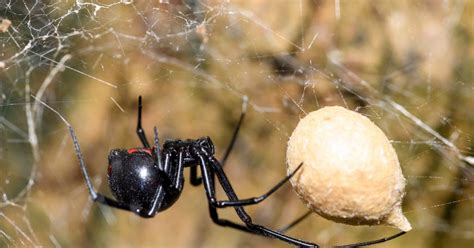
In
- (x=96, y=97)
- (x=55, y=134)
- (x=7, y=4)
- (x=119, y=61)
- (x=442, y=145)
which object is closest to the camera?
(x=442, y=145)

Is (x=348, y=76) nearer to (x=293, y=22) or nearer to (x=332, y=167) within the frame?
(x=293, y=22)

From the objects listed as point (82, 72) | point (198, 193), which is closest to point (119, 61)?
point (82, 72)

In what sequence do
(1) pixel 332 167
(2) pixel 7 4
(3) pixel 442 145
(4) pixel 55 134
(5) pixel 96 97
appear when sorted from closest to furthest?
1. (1) pixel 332 167
2. (3) pixel 442 145
3. (2) pixel 7 4
4. (5) pixel 96 97
5. (4) pixel 55 134

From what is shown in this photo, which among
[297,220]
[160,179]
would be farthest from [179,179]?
[297,220]

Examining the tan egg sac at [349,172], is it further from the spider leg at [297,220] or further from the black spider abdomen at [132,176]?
the spider leg at [297,220]

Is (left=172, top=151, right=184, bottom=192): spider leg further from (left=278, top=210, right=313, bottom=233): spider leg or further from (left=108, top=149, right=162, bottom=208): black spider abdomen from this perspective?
(left=278, top=210, right=313, bottom=233): spider leg

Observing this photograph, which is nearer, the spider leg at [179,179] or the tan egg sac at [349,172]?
the tan egg sac at [349,172]

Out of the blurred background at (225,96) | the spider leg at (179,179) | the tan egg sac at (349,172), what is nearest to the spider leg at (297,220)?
the blurred background at (225,96)
